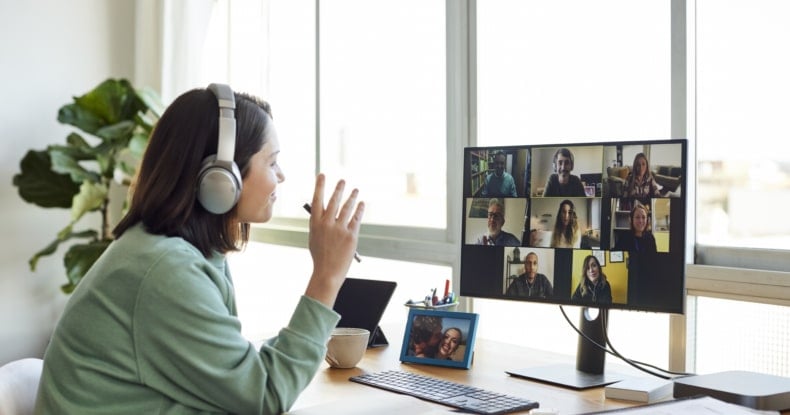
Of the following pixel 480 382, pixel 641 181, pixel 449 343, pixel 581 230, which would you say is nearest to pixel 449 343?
pixel 449 343

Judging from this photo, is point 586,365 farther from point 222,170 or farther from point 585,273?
point 222,170

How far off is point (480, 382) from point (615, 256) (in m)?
0.34

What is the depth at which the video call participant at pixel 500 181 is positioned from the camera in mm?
1569

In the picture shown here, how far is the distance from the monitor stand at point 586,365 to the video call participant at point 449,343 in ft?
0.41

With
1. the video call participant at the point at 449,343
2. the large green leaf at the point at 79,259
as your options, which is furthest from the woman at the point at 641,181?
the large green leaf at the point at 79,259

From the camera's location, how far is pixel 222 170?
1229mm

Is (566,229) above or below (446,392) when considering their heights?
above

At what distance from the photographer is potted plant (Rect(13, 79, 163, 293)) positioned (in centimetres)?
318

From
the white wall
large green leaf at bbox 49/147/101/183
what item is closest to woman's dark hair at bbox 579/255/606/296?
large green leaf at bbox 49/147/101/183

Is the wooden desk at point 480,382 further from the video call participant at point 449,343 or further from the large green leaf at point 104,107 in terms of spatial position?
the large green leaf at point 104,107

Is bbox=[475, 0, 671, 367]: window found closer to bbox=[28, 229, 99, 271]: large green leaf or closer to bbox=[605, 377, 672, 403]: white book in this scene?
bbox=[605, 377, 672, 403]: white book

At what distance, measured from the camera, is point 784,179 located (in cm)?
168

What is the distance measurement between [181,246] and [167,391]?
21 centimetres

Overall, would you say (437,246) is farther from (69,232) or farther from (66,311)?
(69,232)
